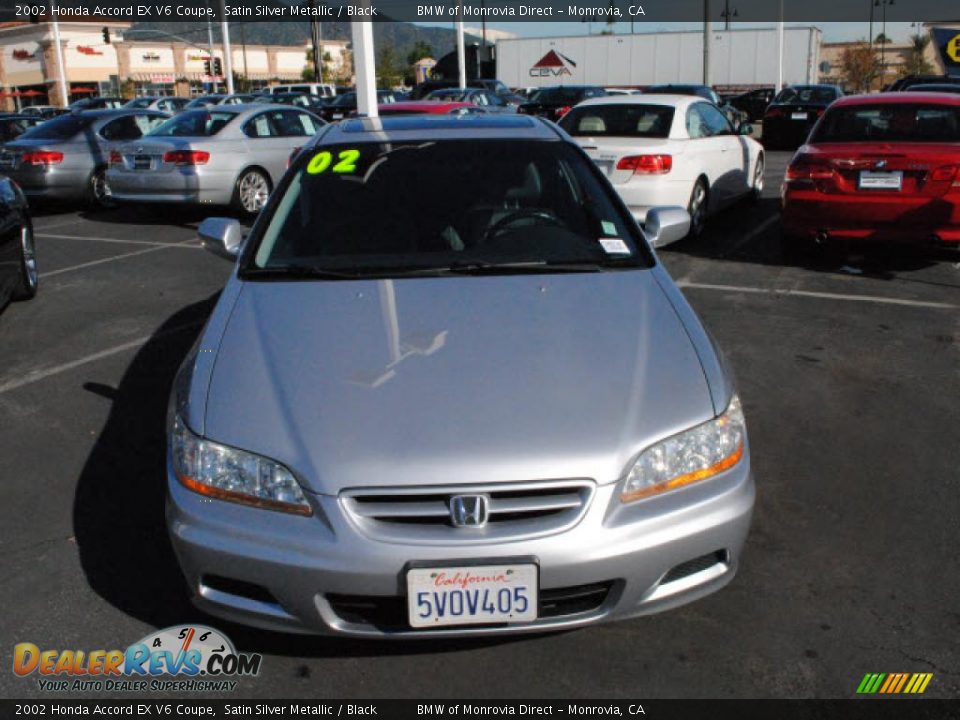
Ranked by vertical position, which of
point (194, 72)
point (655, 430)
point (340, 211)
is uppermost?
point (194, 72)

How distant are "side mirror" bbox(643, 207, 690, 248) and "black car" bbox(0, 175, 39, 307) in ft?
16.1

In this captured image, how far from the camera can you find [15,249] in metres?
7.10

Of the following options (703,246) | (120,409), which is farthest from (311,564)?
(703,246)

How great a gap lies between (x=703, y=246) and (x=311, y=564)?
7.74 m

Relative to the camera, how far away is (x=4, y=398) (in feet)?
17.4

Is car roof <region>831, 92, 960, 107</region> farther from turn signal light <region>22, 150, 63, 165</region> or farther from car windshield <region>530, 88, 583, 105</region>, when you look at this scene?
car windshield <region>530, 88, 583, 105</region>

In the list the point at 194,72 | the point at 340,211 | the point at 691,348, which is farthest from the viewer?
the point at 194,72

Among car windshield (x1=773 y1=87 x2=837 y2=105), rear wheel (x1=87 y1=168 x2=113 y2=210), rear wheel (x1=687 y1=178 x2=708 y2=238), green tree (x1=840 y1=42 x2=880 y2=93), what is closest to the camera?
rear wheel (x1=687 y1=178 x2=708 y2=238)

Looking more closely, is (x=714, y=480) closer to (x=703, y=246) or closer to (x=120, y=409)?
(x=120, y=409)

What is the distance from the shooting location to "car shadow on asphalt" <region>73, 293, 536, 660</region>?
289 centimetres

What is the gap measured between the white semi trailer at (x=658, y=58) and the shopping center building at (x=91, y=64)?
89.6ft

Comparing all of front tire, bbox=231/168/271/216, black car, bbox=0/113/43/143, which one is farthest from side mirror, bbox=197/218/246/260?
black car, bbox=0/113/43/143

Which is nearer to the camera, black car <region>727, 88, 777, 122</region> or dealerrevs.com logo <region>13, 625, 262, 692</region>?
dealerrevs.com logo <region>13, 625, 262, 692</region>

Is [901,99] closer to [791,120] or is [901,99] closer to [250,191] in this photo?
[250,191]
